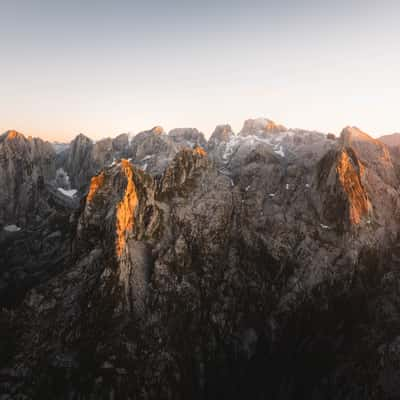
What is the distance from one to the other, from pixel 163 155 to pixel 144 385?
11882cm

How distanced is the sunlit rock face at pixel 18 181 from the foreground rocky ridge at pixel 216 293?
55.2 meters

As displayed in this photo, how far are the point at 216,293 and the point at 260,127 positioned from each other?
11974 cm

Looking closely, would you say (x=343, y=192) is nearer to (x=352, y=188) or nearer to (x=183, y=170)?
(x=352, y=188)

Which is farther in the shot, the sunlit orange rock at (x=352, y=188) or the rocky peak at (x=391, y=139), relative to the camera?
the rocky peak at (x=391, y=139)

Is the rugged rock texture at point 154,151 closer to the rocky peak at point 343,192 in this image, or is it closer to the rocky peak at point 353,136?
the rocky peak at point 343,192

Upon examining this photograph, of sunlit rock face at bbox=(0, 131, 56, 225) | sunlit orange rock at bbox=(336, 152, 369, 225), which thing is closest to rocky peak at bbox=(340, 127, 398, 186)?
sunlit orange rock at bbox=(336, 152, 369, 225)

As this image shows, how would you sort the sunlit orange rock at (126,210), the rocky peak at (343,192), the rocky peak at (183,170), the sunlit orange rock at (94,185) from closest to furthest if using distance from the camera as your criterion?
the sunlit orange rock at (126,210), the sunlit orange rock at (94,185), the rocky peak at (343,192), the rocky peak at (183,170)

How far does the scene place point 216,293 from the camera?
66312 mm

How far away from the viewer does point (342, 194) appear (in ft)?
242

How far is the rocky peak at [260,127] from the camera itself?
151 metres

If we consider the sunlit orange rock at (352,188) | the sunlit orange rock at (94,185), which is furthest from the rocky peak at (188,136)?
the sunlit orange rock at (94,185)

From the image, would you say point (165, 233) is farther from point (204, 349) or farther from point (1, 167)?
point (1, 167)

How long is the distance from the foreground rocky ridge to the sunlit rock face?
181 ft

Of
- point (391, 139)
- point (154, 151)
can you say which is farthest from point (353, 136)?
point (154, 151)
